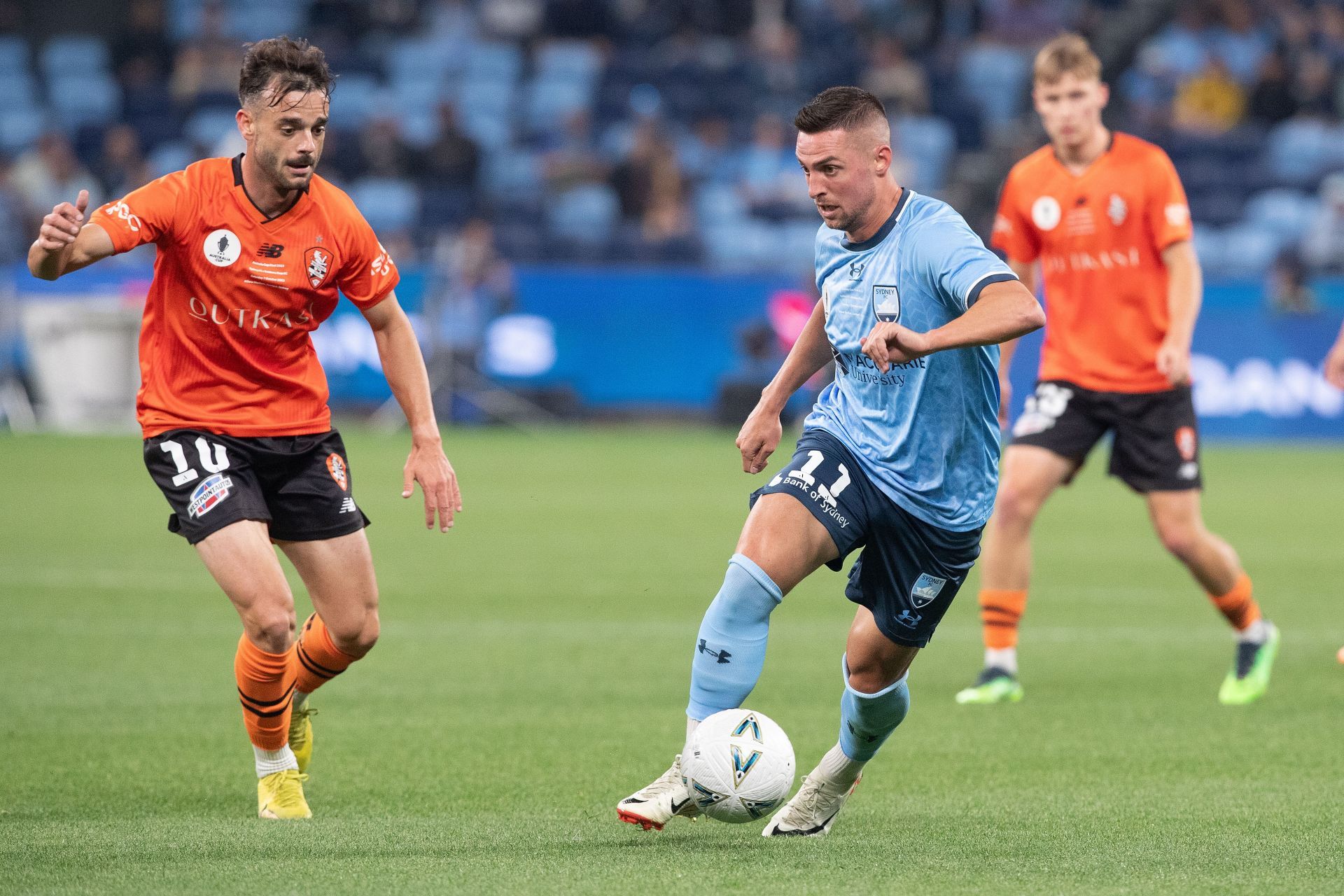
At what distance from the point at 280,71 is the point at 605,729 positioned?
2.90 meters

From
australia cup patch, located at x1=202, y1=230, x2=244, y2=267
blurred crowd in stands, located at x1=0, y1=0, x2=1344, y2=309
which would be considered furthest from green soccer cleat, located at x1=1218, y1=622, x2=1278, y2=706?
blurred crowd in stands, located at x1=0, y1=0, x2=1344, y2=309

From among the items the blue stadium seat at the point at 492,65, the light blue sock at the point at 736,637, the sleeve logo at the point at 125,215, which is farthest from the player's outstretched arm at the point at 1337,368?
the blue stadium seat at the point at 492,65

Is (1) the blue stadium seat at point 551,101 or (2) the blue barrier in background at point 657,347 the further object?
(1) the blue stadium seat at point 551,101

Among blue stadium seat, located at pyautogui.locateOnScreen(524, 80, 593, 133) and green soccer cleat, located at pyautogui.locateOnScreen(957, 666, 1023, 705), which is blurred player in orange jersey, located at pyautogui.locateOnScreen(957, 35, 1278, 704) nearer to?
green soccer cleat, located at pyautogui.locateOnScreen(957, 666, 1023, 705)

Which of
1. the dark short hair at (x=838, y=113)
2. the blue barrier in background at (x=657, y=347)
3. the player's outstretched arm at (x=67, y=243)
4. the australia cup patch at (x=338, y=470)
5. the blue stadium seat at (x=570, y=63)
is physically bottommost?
the blue barrier in background at (x=657, y=347)

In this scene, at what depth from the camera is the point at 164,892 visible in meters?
4.45

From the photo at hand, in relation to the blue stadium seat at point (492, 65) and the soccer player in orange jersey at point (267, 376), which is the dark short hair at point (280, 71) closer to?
the soccer player in orange jersey at point (267, 376)

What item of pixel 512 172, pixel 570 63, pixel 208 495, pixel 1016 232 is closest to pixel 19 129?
pixel 512 172

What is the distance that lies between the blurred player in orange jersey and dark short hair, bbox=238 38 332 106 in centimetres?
355

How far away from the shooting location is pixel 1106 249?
8.20 meters

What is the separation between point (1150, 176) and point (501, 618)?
13.8ft

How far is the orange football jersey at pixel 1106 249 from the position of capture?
8.12 m

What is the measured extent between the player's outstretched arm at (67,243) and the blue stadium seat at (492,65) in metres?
21.7

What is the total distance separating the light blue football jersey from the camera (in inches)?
205
